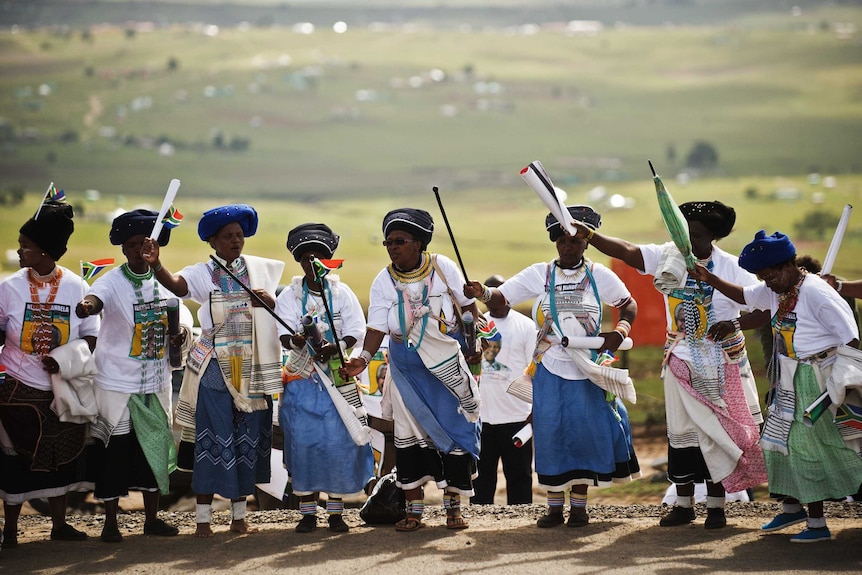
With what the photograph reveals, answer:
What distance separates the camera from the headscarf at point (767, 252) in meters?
6.88

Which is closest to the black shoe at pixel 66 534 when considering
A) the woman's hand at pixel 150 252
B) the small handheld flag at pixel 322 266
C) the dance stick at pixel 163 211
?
the woman's hand at pixel 150 252

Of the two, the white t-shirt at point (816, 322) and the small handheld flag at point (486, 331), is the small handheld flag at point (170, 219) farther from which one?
the white t-shirt at point (816, 322)

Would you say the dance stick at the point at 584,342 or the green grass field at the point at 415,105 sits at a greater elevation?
the green grass field at the point at 415,105

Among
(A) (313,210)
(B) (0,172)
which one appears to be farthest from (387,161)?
(B) (0,172)

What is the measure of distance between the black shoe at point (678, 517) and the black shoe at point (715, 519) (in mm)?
148

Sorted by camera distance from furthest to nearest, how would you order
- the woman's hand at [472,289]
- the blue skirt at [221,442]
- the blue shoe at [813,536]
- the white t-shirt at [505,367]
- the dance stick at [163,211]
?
the white t-shirt at [505,367], the blue skirt at [221,442], the woman's hand at [472,289], the dance stick at [163,211], the blue shoe at [813,536]

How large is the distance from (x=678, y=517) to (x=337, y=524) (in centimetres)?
235

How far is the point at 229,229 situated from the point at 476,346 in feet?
6.14

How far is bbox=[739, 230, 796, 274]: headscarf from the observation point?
6.88 m

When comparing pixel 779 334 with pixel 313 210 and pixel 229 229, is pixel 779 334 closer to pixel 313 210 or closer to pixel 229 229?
pixel 229 229

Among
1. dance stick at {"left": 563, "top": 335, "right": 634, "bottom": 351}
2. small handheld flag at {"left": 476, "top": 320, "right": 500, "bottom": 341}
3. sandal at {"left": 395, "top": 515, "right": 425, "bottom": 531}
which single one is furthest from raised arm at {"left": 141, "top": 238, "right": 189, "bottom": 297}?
dance stick at {"left": 563, "top": 335, "right": 634, "bottom": 351}

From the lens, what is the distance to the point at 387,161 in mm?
26219

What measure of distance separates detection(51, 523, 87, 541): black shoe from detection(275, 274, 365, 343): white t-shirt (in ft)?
6.41

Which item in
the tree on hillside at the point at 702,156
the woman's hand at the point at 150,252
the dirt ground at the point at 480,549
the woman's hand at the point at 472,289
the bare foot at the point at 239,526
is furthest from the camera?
the tree on hillside at the point at 702,156
